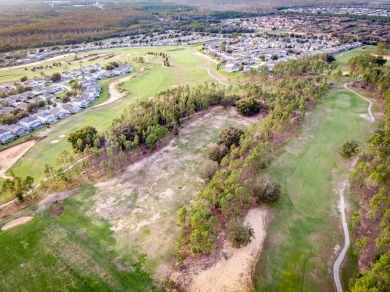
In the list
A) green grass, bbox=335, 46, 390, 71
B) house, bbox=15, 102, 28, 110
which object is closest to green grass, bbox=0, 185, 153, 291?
house, bbox=15, 102, 28, 110

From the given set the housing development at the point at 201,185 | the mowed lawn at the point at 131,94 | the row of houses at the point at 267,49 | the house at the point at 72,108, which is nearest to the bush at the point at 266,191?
the housing development at the point at 201,185

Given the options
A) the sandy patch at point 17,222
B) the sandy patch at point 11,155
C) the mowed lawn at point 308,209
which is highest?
the sandy patch at point 17,222

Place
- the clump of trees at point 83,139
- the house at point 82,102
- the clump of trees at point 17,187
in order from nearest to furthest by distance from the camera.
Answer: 1. the clump of trees at point 17,187
2. the clump of trees at point 83,139
3. the house at point 82,102

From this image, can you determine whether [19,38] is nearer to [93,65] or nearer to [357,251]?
[93,65]

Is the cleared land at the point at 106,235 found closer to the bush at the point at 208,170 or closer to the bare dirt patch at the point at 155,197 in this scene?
the bare dirt patch at the point at 155,197

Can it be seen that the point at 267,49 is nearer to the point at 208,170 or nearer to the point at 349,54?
the point at 349,54

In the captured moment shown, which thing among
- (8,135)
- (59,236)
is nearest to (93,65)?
(8,135)

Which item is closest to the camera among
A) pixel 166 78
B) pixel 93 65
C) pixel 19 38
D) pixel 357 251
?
pixel 357 251
